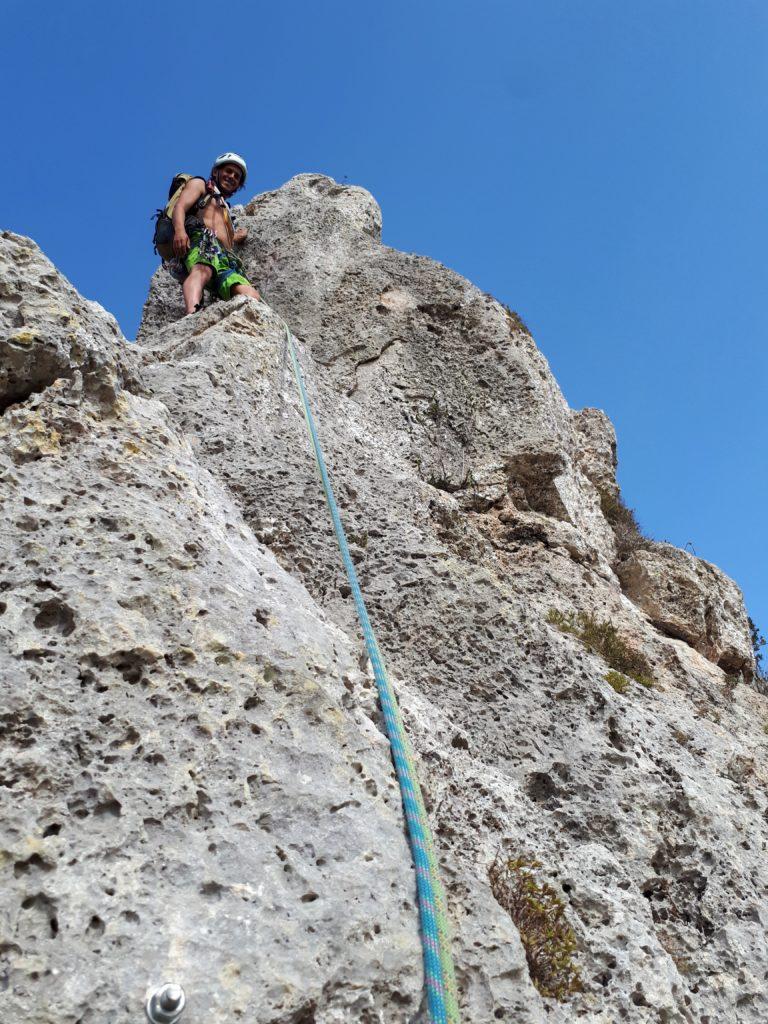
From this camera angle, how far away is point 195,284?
9.21m

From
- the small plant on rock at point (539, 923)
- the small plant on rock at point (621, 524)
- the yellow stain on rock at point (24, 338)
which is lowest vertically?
the small plant on rock at point (539, 923)

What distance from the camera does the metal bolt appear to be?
7.86ft

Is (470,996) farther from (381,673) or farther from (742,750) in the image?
(742,750)

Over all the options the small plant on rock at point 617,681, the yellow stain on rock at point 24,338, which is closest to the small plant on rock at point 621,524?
the small plant on rock at point 617,681

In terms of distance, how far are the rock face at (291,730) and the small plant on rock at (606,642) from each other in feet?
0.32

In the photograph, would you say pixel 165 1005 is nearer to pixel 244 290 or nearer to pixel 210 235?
pixel 244 290

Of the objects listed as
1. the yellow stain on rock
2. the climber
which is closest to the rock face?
the yellow stain on rock

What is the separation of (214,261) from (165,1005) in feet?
28.1

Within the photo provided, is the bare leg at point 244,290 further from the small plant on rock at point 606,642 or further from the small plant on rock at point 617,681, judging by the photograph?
the small plant on rock at point 617,681

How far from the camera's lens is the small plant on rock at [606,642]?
6.34 m

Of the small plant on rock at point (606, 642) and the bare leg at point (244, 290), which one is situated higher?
the bare leg at point (244, 290)

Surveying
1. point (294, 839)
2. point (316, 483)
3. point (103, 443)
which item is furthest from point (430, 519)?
point (294, 839)

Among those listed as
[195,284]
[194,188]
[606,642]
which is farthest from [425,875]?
[194,188]

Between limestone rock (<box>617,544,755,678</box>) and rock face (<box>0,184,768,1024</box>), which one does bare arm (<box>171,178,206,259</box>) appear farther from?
limestone rock (<box>617,544,755,678</box>)
